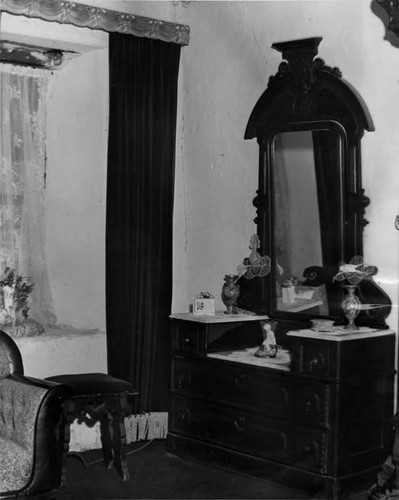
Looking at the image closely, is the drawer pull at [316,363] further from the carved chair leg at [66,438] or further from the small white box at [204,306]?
the carved chair leg at [66,438]

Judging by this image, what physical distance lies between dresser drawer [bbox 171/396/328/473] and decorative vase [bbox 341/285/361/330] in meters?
0.70

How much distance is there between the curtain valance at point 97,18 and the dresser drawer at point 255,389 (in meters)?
2.26

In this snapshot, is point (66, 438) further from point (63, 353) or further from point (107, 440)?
point (63, 353)

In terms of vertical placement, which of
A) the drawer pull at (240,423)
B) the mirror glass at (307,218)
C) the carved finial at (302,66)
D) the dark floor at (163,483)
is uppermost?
the carved finial at (302,66)

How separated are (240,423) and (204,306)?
85cm

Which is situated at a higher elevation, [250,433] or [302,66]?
[302,66]

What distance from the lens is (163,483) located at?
5457 millimetres

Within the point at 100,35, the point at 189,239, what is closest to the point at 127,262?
the point at 189,239

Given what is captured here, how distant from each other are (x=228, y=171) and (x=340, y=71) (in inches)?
46.0

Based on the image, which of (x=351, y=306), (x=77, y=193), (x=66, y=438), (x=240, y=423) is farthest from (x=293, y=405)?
(x=77, y=193)

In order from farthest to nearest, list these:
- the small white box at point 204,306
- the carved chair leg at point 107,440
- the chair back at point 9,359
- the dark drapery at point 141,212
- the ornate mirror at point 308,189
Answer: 1. the dark drapery at point 141,212
2. the small white box at point 204,306
3. the carved chair leg at point 107,440
4. the ornate mirror at point 308,189
5. the chair back at point 9,359

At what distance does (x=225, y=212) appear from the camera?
6.50 m

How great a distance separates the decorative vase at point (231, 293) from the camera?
6121 mm

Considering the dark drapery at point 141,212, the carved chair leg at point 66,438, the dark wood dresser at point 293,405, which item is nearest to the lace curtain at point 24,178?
the dark drapery at point 141,212
